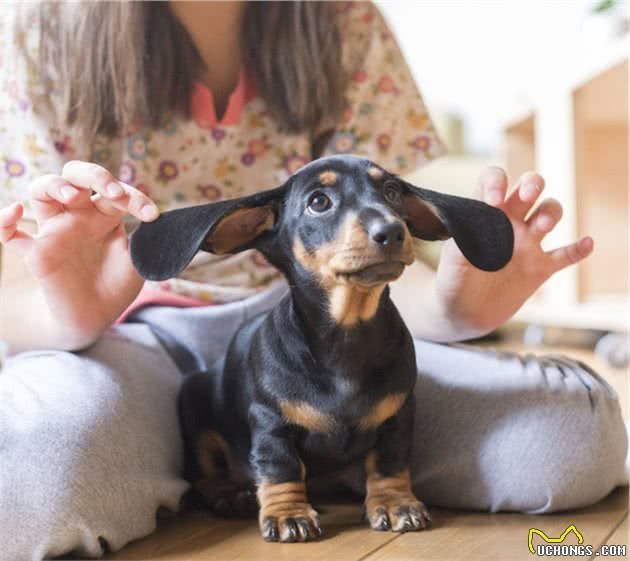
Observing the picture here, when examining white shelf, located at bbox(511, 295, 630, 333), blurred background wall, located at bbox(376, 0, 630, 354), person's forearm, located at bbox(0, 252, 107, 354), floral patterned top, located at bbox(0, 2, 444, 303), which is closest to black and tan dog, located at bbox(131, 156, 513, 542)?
person's forearm, located at bbox(0, 252, 107, 354)

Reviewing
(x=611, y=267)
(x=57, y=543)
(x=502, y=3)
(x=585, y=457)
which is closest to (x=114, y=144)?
(x=57, y=543)

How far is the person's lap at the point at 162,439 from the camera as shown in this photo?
0.81m

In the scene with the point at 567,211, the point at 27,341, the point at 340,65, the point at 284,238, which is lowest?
the point at 567,211

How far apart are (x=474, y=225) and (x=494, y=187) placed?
0.10m

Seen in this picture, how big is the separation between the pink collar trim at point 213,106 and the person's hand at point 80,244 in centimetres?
33

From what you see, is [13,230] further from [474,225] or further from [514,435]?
[514,435]

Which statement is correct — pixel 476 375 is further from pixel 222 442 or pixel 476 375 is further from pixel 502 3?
pixel 502 3

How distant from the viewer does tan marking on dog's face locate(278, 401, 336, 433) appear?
83cm

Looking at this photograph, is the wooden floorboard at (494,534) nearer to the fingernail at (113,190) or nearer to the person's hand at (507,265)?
the person's hand at (507,265)

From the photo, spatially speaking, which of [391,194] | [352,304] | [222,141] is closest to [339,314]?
[352,304]

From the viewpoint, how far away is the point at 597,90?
6.58ft

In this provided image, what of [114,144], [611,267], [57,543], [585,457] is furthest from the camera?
[611,267]

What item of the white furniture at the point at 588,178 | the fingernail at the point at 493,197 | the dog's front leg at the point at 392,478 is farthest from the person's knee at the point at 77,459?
the white furniture at the point at 588,178

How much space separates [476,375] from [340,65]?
20.2 inches
